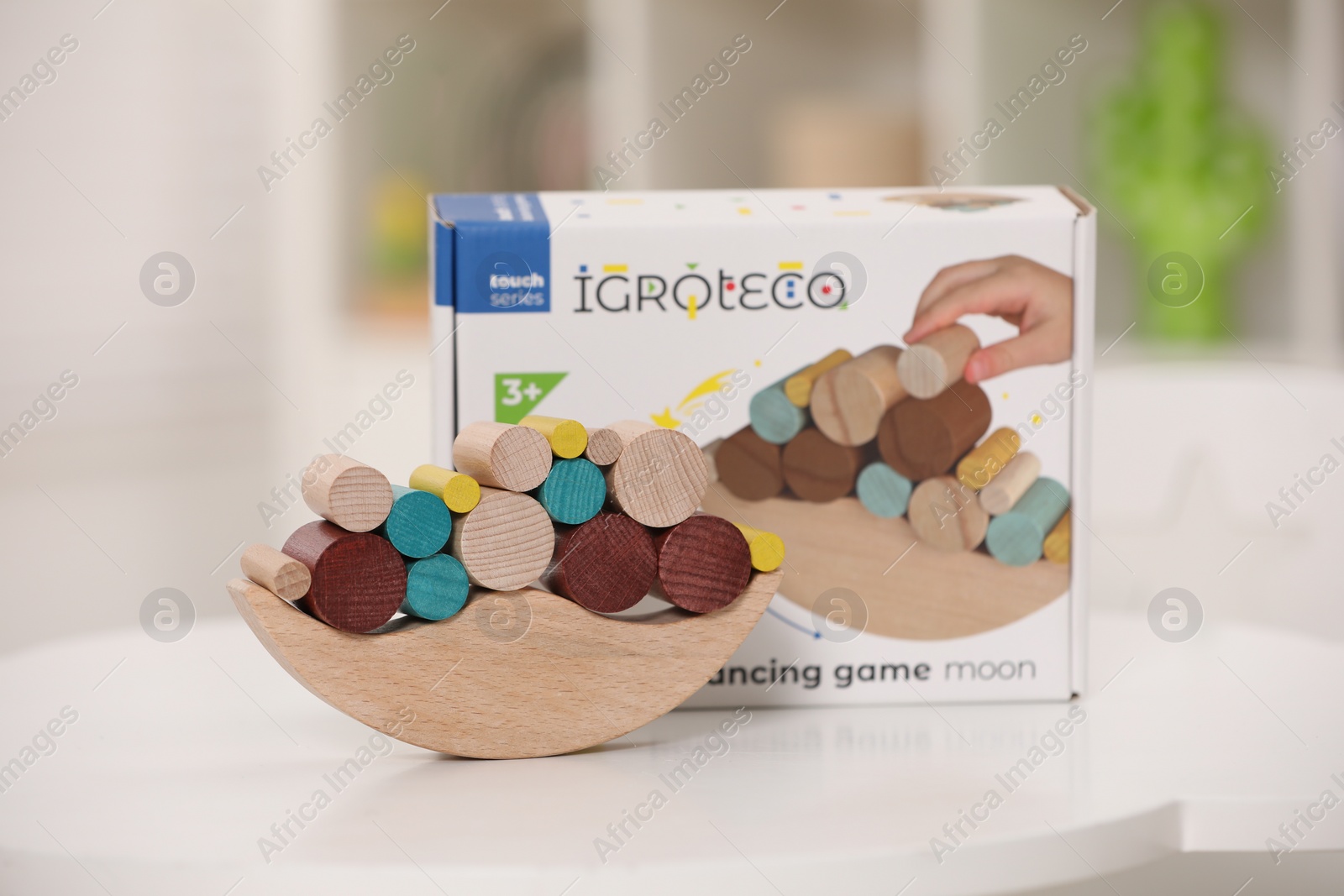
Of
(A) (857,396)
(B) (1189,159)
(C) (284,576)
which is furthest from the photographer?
(B) (1189,159)

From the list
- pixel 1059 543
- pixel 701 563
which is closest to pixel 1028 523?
pixel 1059 543

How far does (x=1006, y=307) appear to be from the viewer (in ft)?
2.79

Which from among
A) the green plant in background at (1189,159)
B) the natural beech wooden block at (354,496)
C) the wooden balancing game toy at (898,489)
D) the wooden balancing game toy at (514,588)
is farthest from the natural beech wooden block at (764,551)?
the green plant in background at (1189,159)

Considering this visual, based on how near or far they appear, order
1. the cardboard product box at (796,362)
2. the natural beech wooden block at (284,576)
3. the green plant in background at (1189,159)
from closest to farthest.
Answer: the natural beech wooden block at (284,576)
the cardboard product box at (796,362)
the green plant in background at (1189,159)

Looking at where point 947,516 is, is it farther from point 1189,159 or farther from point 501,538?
point 1189,159

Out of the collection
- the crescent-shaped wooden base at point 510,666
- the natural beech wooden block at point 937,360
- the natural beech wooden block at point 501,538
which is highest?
the natural beech wooden block at point 937,360

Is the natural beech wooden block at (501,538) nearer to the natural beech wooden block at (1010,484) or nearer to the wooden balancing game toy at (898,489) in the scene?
the wooden balancing game toy at (898,489)

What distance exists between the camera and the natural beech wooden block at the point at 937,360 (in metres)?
0.85

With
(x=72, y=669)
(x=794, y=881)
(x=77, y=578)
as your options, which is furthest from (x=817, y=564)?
(x=77, y=578)

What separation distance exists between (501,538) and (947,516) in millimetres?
Result: 313

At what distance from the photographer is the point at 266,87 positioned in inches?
73.8

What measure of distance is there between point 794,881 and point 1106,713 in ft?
1.11

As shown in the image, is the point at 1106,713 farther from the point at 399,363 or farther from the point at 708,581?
the point at 399,363

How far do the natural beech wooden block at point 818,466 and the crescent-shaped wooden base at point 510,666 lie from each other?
4.3 inches
